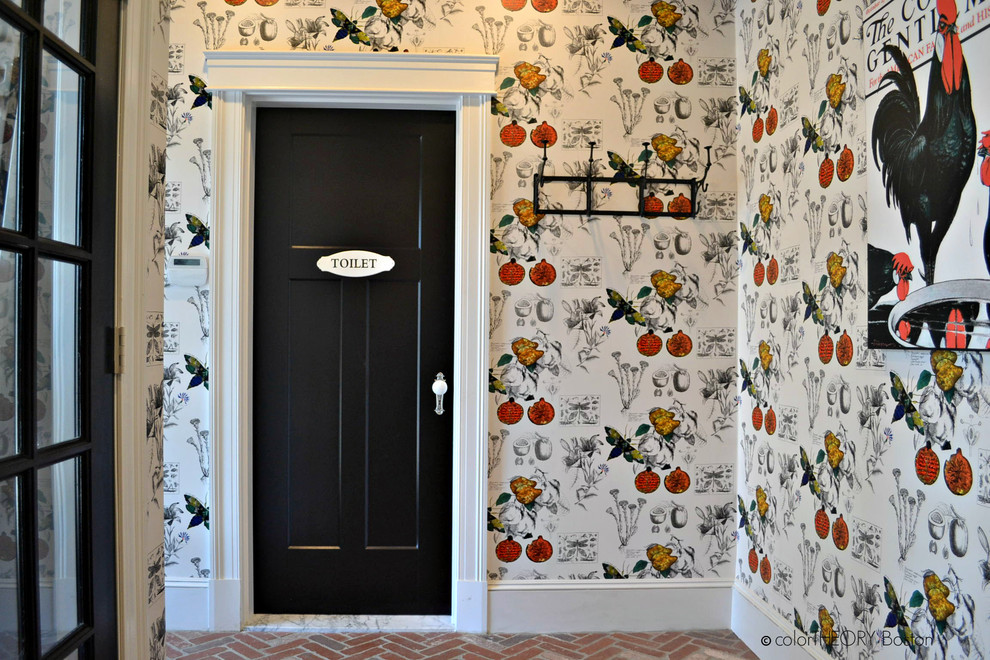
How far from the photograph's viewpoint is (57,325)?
1.35m

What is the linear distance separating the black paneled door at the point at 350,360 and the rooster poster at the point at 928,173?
1.61 meters

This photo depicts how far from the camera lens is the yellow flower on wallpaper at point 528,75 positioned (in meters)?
2.82

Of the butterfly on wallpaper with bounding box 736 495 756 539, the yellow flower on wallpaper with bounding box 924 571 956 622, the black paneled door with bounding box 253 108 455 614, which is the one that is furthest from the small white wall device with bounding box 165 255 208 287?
the yellow flower on wallpaper with bounding box 924 571 956 622

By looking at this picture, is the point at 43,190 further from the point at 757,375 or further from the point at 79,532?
the point at 757,375

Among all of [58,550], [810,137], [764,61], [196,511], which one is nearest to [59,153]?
[58,550]

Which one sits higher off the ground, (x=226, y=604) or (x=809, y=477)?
(x=809, y=477)

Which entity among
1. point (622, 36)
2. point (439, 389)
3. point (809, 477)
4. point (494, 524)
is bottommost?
point (494, 524)

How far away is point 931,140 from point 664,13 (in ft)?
5.00

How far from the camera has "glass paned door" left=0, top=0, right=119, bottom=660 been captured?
1.20 meters

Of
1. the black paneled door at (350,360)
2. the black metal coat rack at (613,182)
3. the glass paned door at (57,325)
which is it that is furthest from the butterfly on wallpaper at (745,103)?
the glass paned door at (57,325)

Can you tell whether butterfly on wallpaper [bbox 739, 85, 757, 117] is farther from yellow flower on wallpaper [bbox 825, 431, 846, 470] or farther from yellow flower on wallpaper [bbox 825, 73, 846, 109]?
yellow flower on wallpaper [bbox 825, 431, 846, 470]

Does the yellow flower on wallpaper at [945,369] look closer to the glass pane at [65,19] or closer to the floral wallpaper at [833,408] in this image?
the floral wallpaper at [833,408]

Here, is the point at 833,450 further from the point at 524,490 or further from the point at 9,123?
the point at 9,123

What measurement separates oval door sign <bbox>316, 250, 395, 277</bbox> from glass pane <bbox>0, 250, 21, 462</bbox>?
64.4 inches
